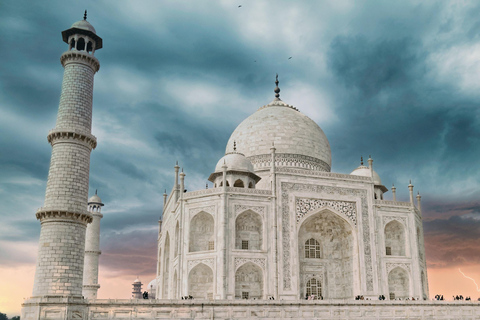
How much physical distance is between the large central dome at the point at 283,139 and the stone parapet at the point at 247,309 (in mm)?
11137

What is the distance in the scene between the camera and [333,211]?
24.2 metres

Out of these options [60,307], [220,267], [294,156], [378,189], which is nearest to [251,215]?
[220,267]

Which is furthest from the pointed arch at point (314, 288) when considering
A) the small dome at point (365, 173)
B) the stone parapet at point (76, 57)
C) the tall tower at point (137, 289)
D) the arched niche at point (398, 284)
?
the tall tower at point (137, 289)

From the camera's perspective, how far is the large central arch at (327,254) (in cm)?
2405

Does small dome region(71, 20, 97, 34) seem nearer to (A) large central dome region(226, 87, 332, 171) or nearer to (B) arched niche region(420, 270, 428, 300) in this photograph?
(A) large central dome region(226, 87, 332, 171)

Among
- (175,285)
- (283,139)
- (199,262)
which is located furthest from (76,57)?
(283,139)

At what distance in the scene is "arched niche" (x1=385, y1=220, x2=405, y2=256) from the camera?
25.2 m

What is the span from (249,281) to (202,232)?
3.28m

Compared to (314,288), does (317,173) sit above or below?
above

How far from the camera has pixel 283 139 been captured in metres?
29.1

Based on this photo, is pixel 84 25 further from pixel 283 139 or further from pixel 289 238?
pixel 283 139

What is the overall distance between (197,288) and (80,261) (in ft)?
27.1

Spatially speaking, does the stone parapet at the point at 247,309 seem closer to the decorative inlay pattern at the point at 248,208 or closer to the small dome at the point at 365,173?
the decorative inlay pattern at the point at 248,208

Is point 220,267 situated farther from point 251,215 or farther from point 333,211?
point 333,211
